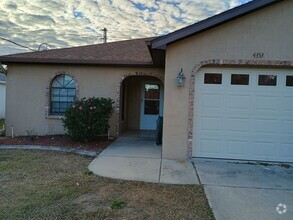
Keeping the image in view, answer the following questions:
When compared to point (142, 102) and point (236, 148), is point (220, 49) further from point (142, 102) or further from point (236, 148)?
point (142, 102)

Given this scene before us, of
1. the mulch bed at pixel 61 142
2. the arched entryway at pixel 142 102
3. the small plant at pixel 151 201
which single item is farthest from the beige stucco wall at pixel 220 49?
the arched entryway at pixel 142 102

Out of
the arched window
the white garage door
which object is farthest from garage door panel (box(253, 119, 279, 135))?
the arched window

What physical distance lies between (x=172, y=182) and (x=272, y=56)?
175 inches

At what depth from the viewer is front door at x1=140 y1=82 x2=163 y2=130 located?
12922 mm

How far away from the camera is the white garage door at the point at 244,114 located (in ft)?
23.8

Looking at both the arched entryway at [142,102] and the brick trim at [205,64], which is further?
the arched entryway at [142,102]

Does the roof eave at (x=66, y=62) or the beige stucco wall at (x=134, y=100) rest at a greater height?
the roof eave at (x=66, y=62)

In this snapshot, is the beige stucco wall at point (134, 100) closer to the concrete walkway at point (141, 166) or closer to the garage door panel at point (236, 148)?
the concrete walkway at point (141, 166)

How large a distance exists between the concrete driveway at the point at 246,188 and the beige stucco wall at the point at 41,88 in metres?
5.12

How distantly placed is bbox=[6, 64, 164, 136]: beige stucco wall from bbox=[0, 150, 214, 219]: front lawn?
4.88m

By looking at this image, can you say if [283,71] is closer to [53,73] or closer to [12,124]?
[53,73]

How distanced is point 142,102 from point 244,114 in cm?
644

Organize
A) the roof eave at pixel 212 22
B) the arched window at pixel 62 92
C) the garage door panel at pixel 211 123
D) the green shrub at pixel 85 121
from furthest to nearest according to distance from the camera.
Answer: the arched window at pixel 62 92, the green shrub at pixel 85 121, the garage door panel at pixel 211 123, the roof eave at pixel 212 22

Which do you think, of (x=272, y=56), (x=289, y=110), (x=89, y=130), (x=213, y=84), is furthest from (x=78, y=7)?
(x=289, y=110)
